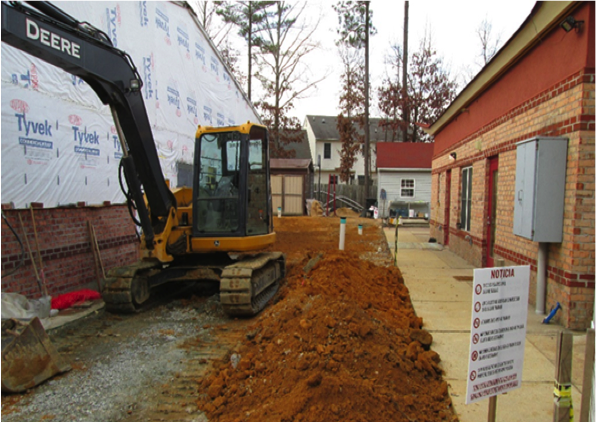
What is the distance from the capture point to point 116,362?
15.9ft

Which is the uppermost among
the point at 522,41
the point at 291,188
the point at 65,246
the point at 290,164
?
the point at 522,41

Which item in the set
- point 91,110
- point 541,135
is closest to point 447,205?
point 541,135

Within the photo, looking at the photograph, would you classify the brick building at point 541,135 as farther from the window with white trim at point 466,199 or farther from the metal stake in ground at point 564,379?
the metal stake in ground at point 564,379

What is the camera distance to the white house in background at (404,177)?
26266 mm

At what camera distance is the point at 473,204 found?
1037 centimetres

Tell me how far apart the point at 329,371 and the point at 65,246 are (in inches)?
228

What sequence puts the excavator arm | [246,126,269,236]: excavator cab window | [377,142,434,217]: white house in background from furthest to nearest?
1. [377,142,434,217]: white house in background
2. [246,126,269,236]: excavator cab window
3. the excavator arm

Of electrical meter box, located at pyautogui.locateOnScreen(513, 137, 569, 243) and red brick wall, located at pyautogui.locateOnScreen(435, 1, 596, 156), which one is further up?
red brick wall, located at pyautogui.locateOnScreen(435, 1, 596, 156)

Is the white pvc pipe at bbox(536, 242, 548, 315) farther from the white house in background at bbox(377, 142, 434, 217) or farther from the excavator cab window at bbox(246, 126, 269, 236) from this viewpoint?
the white house in background at bbox(377, 142, 434, 217)

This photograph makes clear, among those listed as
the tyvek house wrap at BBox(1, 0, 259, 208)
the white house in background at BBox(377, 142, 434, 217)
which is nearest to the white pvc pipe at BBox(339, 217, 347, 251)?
the tyvek house wrap at BBox(1, 0, 259, 208)

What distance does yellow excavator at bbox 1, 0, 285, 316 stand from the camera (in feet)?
20.5

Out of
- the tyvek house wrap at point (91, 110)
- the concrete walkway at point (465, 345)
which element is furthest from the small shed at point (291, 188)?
the concrete walkway at point (465, 345)

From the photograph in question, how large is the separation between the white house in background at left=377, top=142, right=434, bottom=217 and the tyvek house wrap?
14.7m

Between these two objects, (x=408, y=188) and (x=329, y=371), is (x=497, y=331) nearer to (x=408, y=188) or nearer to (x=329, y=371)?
(x=329, y=371)
